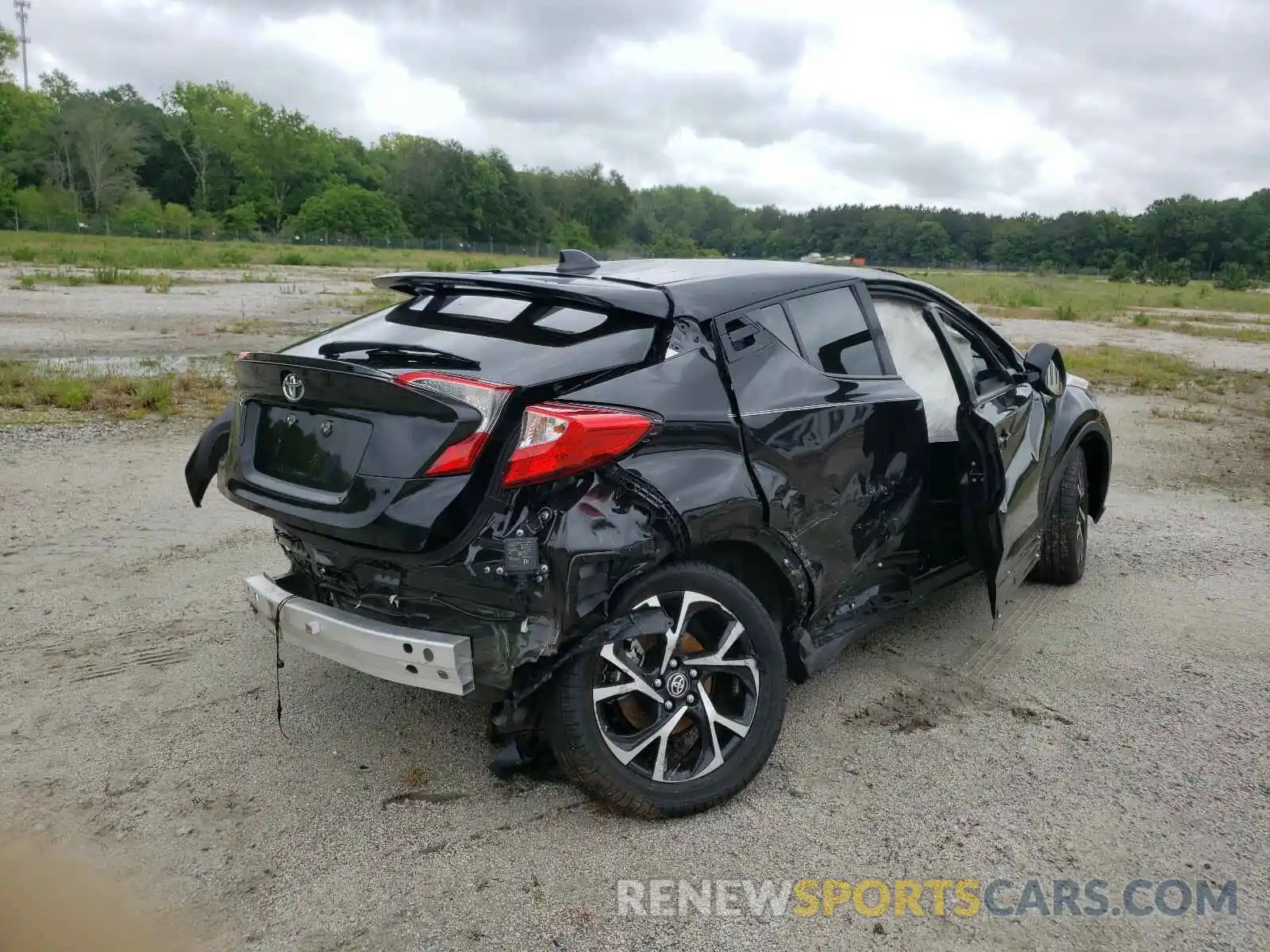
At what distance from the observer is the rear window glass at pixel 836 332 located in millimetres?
3588

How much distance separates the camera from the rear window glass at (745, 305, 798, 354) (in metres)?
3.42

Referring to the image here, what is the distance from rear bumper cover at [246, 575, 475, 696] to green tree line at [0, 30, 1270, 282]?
244 ft

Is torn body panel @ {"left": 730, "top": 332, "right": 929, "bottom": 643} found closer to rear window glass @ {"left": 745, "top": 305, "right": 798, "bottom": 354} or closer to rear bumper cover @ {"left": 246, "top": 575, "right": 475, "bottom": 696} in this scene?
rear window glass @ {"left": 745, "top": 305, "right": 798, "bottom": 354}

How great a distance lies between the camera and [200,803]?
3100 millimetres

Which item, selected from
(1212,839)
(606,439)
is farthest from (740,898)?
(1212,839)

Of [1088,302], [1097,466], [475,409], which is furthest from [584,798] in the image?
[1088,302]

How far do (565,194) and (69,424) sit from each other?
10565 centimetres

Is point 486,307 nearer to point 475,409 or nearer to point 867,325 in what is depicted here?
point 475,409

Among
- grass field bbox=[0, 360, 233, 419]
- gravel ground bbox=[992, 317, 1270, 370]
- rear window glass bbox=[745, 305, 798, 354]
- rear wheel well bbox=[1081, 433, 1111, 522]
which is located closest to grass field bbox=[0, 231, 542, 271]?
grass field bbox=[0, 360, 233, 419]

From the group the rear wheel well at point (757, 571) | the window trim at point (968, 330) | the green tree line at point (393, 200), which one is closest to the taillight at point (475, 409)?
the rear wheel well at point (757, 571)

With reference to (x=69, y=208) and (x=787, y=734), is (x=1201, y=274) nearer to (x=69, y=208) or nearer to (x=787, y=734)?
(x=69, y=208)

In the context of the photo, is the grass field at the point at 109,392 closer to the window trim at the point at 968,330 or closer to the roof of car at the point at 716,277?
the roof of car at the point at 716,277

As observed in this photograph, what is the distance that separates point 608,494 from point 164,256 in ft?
135

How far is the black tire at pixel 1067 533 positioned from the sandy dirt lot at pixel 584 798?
12cm
